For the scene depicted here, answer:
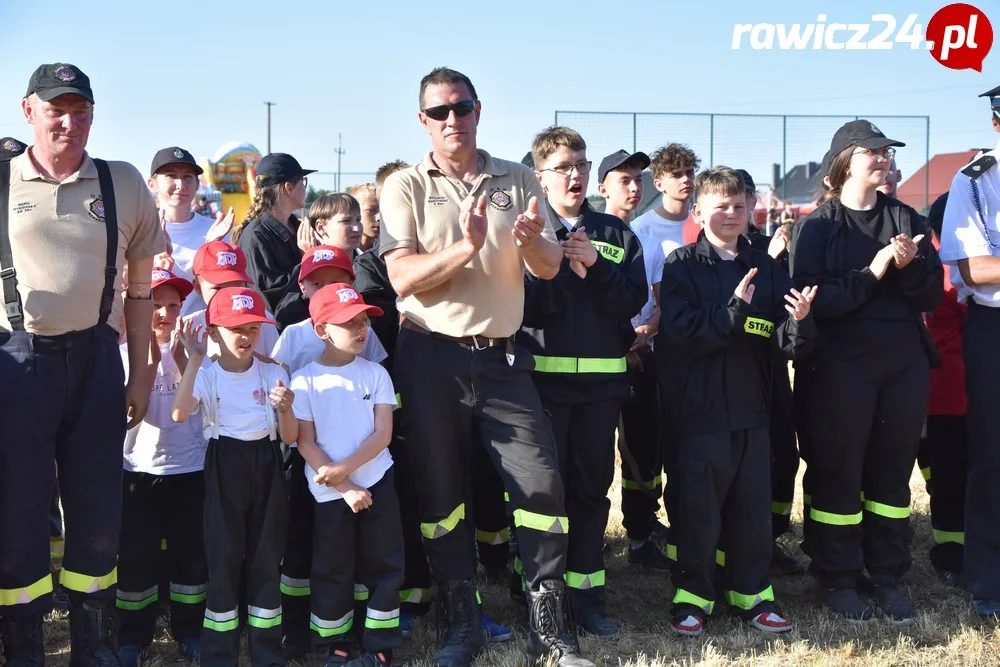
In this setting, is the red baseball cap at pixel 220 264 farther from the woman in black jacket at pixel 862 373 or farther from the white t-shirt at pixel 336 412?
the woman in black jacket at pixel 862 373

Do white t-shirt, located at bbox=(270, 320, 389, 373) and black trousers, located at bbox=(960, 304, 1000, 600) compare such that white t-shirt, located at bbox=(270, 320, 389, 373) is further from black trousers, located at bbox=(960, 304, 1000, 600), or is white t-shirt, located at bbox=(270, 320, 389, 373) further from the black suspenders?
black trousers, located at bbox=(960, 304, 1000, 600)

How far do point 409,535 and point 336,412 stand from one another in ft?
3.23

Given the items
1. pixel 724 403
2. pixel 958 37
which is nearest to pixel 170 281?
pixel 724 403

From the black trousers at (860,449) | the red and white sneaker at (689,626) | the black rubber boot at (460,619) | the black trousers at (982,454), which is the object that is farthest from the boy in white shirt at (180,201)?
the black trousers at (982,454)

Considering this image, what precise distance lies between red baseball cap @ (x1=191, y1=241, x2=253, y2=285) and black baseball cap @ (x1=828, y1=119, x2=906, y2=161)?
3.09 meters

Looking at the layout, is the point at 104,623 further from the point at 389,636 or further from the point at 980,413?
the point at 980,413

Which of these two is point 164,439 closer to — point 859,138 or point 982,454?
point 859,138

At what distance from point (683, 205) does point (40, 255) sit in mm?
3987

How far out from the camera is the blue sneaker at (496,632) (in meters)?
4.85

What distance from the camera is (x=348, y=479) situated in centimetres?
442

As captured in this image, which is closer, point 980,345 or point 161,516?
point 161,516

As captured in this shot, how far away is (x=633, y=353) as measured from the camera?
5.86 metres

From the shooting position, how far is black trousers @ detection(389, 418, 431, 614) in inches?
197

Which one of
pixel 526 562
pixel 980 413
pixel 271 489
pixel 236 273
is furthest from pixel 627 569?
pixel 236 273
